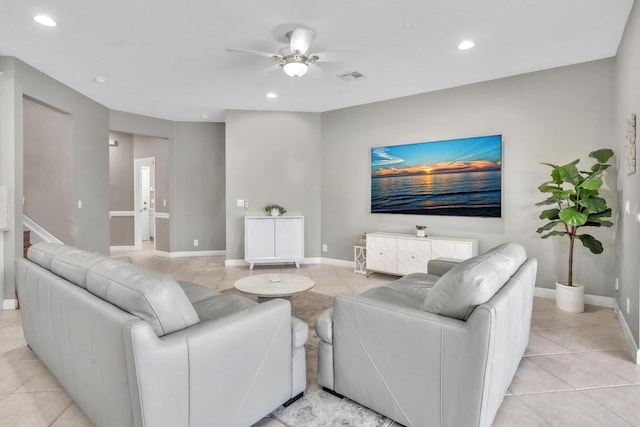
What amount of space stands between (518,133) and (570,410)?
3.20 m

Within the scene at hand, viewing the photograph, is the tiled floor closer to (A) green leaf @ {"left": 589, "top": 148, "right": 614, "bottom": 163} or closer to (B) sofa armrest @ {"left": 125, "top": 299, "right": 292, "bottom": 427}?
(B) sofa armrest @ {"left": 125, "top": 299, "right": 292, "bottom": 427}

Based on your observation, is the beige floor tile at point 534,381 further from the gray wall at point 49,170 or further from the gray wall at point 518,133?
the gray wall at point 49,170

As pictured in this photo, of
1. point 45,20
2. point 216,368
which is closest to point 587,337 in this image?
point 216,368

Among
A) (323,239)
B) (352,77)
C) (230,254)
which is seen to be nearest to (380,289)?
(352,77)

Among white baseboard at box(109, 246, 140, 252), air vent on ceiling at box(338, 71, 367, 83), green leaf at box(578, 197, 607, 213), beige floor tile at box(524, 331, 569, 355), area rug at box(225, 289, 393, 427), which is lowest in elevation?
area rug at box(225, 289, 393, 427)

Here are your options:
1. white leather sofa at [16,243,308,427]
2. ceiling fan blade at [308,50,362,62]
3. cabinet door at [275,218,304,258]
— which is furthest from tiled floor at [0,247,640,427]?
cabinet door at [275,218,304,258]

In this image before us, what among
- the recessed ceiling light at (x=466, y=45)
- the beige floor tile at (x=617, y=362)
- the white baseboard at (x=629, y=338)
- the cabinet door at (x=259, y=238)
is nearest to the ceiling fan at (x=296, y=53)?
the recessed ceiling light at (x=466, y=45)

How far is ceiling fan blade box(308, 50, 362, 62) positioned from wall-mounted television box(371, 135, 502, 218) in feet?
6.04

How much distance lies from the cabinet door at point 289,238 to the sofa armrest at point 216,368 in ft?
12.1

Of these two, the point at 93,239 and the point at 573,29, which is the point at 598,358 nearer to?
the point at 573,29

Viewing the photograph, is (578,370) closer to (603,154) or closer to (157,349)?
(603,154)

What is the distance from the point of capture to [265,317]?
1.65m

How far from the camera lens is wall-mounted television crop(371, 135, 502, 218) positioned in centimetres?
428

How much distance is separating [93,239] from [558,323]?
20.0 feet
